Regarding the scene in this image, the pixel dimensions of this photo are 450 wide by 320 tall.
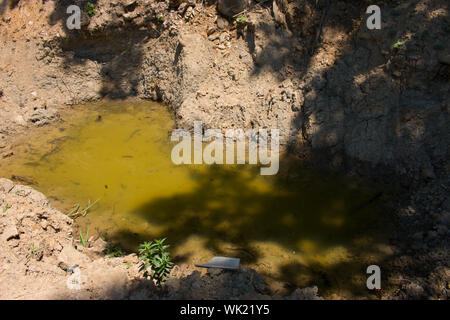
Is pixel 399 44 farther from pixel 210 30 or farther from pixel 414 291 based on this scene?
pixel 414 291

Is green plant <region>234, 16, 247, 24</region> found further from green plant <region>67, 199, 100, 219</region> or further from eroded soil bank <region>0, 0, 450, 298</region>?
green plant <region>67, 199, 100, 219</region>

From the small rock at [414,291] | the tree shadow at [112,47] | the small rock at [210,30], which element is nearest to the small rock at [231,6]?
the small rock at [210,30]

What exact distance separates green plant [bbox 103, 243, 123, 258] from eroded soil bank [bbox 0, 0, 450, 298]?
107 centimetres

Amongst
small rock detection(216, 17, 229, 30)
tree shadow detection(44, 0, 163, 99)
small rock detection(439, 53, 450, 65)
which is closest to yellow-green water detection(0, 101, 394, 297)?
tree shadow detection(44, 0, 163, 99)

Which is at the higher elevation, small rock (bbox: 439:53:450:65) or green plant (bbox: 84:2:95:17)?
green plant (bbox: 84:2:95:17)

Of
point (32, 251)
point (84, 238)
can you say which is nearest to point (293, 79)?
point (84, 238)

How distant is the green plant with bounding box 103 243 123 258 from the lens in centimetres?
416

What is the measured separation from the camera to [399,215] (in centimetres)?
444

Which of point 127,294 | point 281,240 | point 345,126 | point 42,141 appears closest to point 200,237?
point 281,240

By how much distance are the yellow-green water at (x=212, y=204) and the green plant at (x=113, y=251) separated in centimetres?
12

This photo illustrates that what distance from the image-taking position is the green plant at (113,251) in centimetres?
416

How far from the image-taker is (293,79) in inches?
233

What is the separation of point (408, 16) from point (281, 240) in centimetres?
387

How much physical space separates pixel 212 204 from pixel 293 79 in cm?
262
